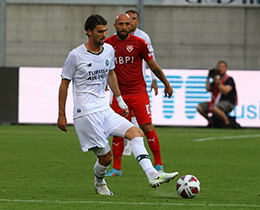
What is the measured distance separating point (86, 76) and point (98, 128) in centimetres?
53

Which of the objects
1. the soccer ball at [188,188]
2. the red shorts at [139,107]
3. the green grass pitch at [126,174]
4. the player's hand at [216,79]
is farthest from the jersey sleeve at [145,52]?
the player's hand at [216,79]

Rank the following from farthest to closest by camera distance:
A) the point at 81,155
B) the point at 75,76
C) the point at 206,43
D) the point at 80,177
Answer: the point at 206,43 < the point at 81,155 < the point at 80,177 < the point at 75,76

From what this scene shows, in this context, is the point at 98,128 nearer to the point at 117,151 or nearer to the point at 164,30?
the point at 117,151

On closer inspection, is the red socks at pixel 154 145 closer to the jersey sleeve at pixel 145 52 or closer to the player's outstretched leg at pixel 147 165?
the jersey sleeve at pixel 145 52

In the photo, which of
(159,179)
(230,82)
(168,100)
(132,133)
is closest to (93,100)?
(132,133)

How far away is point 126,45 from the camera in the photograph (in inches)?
411

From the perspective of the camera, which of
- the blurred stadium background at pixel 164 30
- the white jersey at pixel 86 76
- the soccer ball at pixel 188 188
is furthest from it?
the blurred stadium background at pixel 164 30

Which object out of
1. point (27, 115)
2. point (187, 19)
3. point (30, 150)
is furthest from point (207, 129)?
point (187, 19)

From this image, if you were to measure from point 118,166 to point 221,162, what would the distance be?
8.02 feet

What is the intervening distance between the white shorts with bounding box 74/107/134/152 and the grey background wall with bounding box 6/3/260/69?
21192mm

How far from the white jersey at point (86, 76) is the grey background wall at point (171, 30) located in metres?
21.1

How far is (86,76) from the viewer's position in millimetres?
8359

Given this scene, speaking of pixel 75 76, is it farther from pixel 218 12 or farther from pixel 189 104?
pixel 218 12

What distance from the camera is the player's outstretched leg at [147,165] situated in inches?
312
